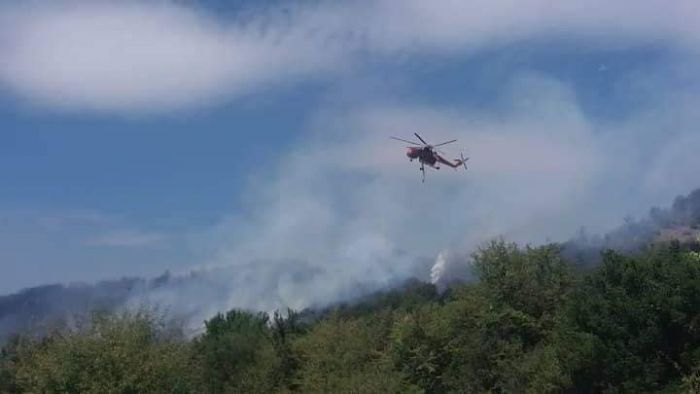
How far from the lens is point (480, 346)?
174ft

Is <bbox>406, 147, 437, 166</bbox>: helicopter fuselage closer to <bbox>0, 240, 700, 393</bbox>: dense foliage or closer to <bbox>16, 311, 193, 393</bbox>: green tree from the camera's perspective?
<bbox>0, 240, 700, 393</bbox>: dense foliage

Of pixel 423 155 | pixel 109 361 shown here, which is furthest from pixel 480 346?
pixel 109 361

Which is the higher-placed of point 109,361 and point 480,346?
point 109,361

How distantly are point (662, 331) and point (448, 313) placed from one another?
1834 cm

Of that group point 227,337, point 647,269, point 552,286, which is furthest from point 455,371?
point 227,337

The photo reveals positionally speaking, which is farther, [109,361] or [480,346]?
[480,346]

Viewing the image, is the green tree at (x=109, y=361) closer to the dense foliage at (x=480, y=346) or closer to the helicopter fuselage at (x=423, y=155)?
the dense foliage at (x=480, y=346)

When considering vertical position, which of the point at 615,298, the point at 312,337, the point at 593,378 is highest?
the point at 312,337

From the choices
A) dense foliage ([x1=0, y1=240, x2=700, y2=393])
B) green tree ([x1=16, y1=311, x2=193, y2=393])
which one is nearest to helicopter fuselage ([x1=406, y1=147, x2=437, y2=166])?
dense foliage ([x1=0, y1=240, x2=700, y2=393])

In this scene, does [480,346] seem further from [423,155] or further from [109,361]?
[109,361]

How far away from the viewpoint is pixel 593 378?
4394cm

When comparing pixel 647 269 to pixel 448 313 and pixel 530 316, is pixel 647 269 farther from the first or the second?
pixel 448 313

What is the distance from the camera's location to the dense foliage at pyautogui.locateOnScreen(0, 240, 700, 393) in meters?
40.2

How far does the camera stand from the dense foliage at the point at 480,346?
40.2m
